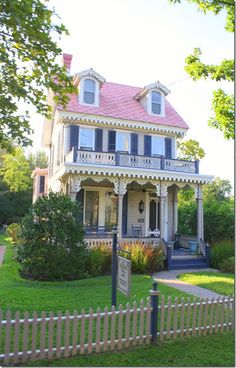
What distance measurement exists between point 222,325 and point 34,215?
8060mm

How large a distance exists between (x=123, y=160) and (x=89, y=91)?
5.00 metres

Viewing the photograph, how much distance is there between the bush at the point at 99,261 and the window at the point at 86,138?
6677 mm

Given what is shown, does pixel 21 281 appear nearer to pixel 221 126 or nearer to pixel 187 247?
pixel 221 126

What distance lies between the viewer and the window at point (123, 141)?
1936 cm

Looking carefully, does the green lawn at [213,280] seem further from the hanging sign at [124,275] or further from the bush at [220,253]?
the hanging sign at [124,275]

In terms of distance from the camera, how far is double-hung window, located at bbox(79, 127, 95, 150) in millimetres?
18578

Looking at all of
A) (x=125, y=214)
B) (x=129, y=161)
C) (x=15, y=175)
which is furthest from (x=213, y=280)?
(x=15, y=175)

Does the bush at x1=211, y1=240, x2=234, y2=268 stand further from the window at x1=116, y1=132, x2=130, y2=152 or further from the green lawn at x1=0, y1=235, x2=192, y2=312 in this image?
the window at x1=116, y1=132, x2=130, y2=152

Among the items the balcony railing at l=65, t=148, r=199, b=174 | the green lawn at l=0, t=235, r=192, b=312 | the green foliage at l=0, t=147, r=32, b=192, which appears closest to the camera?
the green lawn at l=0, t=235, r=192, b=312

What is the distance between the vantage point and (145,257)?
13.9 meters

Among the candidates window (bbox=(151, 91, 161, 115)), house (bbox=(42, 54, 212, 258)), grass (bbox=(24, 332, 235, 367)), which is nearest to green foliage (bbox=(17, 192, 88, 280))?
house (bbox=(42, 54, 212, 258))

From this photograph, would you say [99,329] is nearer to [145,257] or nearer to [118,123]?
[145,257]

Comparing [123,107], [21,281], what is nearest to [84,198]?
[123,107]

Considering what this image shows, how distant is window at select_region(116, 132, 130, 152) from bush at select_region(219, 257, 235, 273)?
26.6ft
